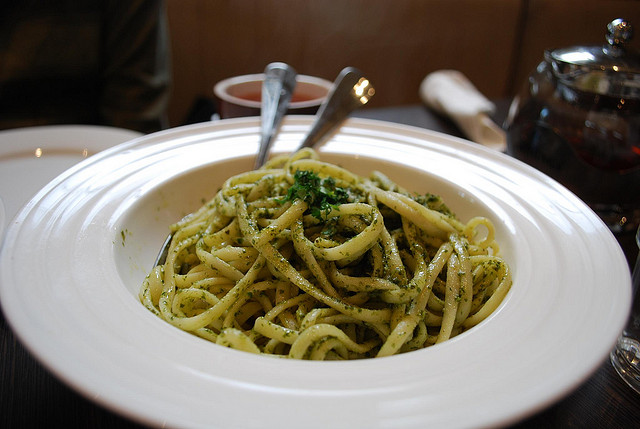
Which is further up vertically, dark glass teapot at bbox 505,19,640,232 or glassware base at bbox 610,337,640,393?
dark glass teapot at bbox 505,19,640,232

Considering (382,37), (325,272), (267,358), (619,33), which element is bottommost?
(382,37)

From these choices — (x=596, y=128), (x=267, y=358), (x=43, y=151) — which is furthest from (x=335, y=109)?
(x=267, y=358)

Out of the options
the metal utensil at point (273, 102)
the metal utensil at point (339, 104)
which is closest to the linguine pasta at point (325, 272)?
the metal utensil at point (273, 102)

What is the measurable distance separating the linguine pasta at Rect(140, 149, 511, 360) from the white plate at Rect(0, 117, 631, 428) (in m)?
0.12

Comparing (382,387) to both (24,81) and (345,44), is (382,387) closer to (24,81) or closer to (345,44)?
(24,81)

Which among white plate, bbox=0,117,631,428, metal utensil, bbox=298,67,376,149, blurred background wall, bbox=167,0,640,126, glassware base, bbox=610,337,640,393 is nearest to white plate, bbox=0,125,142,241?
white plate, bbox=0,117,631,428

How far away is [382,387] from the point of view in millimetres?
827

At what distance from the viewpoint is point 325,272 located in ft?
4.33

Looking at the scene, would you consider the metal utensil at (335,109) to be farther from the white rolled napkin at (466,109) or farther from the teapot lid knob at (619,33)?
the teapot lid knob at (619,33)

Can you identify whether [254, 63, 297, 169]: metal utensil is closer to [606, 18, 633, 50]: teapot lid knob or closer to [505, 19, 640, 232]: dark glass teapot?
[505, 19, 640, 232]: dark glass teapot

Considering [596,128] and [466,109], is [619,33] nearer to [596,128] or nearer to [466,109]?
[596,128]

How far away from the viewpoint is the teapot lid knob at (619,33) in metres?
1.69

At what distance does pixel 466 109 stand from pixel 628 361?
1581 millimetres

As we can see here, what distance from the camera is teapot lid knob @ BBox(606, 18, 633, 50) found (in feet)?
5.54
